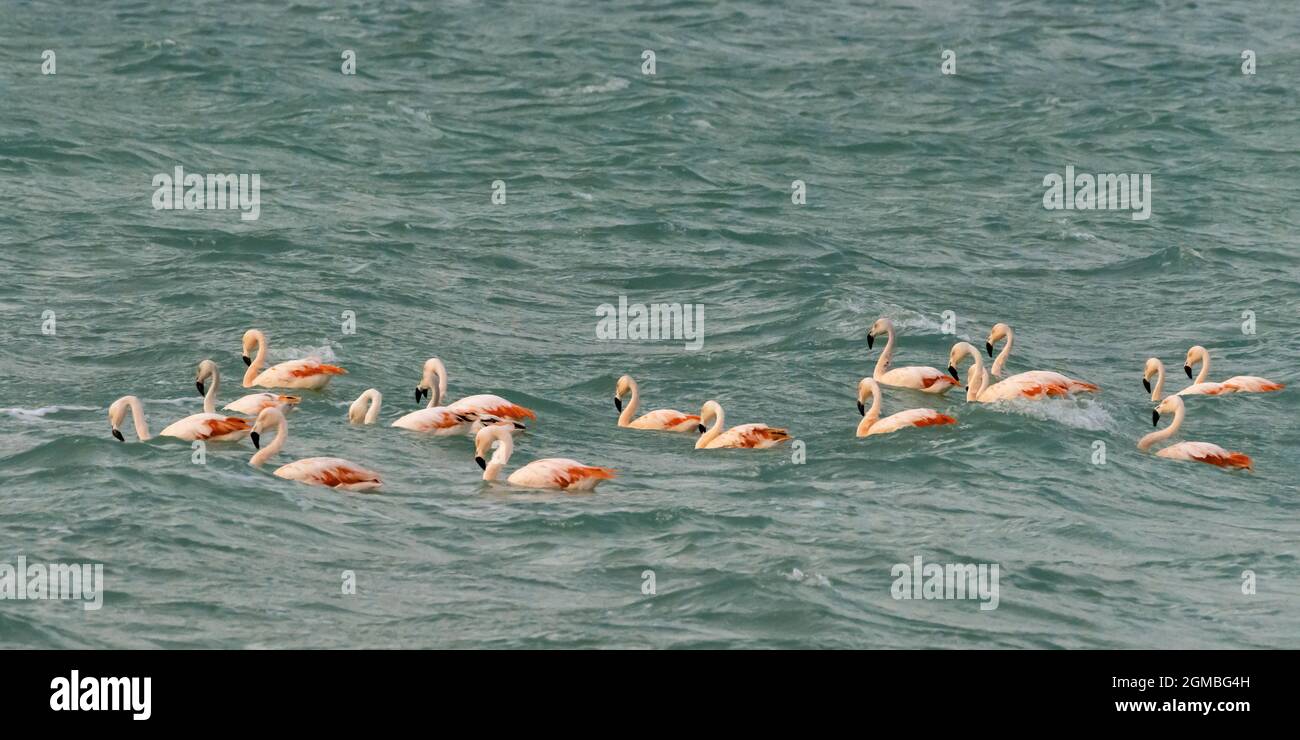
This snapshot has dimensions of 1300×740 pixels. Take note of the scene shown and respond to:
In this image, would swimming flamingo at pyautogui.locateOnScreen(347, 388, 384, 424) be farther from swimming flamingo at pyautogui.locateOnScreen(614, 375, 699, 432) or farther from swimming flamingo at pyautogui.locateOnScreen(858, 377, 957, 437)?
swimming flamingo at pyautogui.locateOnScreen(858, 377, 957, 437)

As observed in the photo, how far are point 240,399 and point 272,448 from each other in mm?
2384

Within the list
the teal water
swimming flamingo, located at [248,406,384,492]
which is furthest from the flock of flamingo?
the teal water

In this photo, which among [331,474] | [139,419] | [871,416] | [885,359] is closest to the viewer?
[331,474]

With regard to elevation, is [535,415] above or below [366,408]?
below

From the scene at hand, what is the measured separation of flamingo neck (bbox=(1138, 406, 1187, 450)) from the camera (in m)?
19.6

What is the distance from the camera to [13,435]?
18422 millimetres

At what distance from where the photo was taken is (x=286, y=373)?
20750 mm

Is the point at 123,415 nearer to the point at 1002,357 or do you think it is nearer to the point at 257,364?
the point at 257,364

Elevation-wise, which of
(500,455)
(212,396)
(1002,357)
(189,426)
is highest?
(1002,357)

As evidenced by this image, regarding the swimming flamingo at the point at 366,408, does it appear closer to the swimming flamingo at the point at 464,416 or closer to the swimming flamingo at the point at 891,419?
the swimming flamingo at the point at 464,416

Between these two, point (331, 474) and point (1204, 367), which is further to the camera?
point (1204, 367)

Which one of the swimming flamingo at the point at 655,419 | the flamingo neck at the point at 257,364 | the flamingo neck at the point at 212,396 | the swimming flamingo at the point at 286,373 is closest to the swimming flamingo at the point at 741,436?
the swimming flamingo at the point at 655,419

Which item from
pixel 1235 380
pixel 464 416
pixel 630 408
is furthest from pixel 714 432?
pixel 1235 380

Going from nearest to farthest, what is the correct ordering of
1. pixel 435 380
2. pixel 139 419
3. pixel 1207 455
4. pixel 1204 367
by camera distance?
pixel 139 419, pixel 1207 455, pixel 435 380, pixel 1204 367
